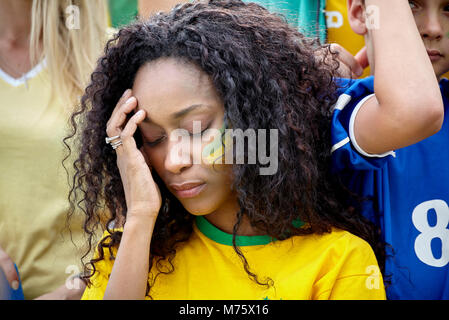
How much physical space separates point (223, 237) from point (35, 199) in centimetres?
79

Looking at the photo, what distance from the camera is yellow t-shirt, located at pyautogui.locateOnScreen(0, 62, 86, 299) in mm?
2178

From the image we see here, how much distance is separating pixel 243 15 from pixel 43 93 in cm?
94

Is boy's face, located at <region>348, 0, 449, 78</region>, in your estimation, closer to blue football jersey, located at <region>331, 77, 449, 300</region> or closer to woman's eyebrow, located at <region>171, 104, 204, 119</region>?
blue football jersey, located at <region>331, 77, 449, 300</region>

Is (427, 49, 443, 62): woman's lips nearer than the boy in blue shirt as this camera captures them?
No

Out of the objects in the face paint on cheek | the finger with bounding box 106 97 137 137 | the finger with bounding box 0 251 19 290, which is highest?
the finger with bounding box 106 97 137 137

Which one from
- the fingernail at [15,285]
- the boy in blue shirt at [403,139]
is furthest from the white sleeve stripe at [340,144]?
the fingernail at [15,285]

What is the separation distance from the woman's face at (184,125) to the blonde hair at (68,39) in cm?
69

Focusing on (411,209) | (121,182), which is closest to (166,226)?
(121,182)

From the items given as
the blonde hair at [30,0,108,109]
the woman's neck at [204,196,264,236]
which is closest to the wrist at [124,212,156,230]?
the woman's neck at [204,196,264,236]

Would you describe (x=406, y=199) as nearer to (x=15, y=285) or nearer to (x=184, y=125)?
(x=184, y=125)

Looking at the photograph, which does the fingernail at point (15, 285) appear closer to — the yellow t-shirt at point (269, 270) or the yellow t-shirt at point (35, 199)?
the yellow t-shirt at point (35, 199)

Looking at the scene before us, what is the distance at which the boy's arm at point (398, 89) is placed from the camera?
1.56 m

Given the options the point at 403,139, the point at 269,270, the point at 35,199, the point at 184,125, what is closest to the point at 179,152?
the point at 184,125

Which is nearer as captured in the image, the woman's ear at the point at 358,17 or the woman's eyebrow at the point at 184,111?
the woman's eyebrow at the point at 184,111
